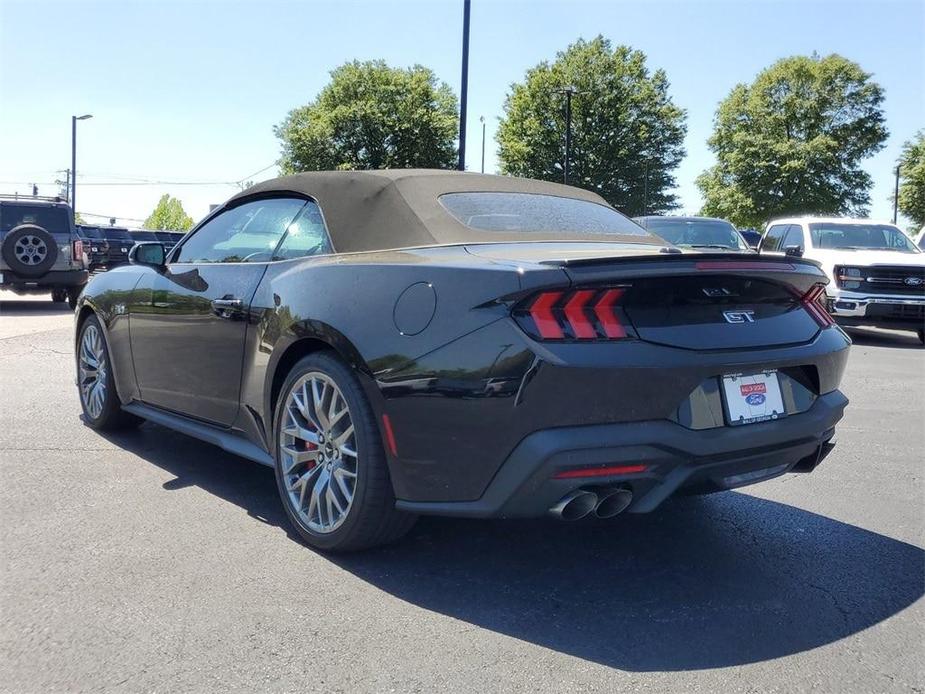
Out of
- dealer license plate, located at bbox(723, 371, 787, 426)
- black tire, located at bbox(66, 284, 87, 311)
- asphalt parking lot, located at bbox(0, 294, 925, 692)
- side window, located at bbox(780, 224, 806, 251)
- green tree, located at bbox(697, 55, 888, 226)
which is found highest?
green tree, located at bbox(697, 55, 888, 226)

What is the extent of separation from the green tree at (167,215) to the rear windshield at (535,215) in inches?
4911

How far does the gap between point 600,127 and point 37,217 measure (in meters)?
34.6

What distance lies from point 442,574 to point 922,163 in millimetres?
50625

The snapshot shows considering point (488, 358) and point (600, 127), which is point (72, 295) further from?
point (600, 127)

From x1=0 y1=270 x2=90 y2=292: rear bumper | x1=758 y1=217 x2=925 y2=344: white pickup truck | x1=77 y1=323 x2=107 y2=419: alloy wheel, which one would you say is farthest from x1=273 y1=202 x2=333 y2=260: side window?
x1=0 y1=270 x2=90 y2=292: rear bumper

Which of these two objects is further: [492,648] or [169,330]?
[169,330]

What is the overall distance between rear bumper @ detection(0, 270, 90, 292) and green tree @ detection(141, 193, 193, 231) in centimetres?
11216

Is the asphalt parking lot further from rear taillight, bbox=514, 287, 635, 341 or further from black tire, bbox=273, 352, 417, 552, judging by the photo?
rear taillight, bbox=514, 287, 635, 341

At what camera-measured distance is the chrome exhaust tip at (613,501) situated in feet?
9.21

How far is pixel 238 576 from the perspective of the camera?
3.15 m

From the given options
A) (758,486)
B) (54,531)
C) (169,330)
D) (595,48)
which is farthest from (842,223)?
(595,48)

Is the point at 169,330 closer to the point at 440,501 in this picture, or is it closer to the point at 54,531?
the point at 54,531

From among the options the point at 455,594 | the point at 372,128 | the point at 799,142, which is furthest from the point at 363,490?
the point at 799,142

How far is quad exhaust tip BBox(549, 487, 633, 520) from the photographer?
277cm
